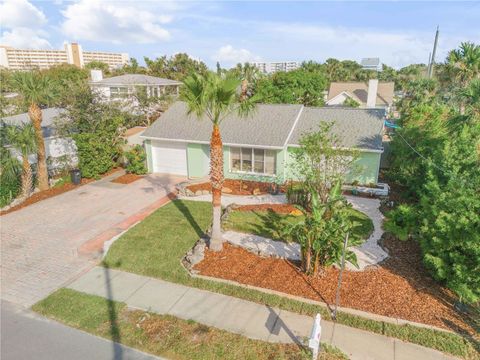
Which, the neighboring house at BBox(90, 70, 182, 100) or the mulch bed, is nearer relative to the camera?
the mulch bed

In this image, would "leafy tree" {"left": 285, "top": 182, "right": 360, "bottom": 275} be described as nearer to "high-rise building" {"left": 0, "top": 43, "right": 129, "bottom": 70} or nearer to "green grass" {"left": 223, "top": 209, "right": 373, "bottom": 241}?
"green grass" {"left": 223, "top": 209, "right": 373, "bottom": 241}

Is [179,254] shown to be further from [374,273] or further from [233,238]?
[374,273]

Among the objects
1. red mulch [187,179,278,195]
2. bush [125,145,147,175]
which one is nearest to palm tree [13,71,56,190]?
bush [125,145,147,175]

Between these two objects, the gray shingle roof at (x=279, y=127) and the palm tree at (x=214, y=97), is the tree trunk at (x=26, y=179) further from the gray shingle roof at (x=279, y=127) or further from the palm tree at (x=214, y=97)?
the palm tree at (x=214, y=97)

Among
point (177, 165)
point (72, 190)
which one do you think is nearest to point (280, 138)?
point (177, 165)

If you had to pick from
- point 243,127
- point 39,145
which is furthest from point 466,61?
point 39,145

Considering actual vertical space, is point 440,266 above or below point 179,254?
above
